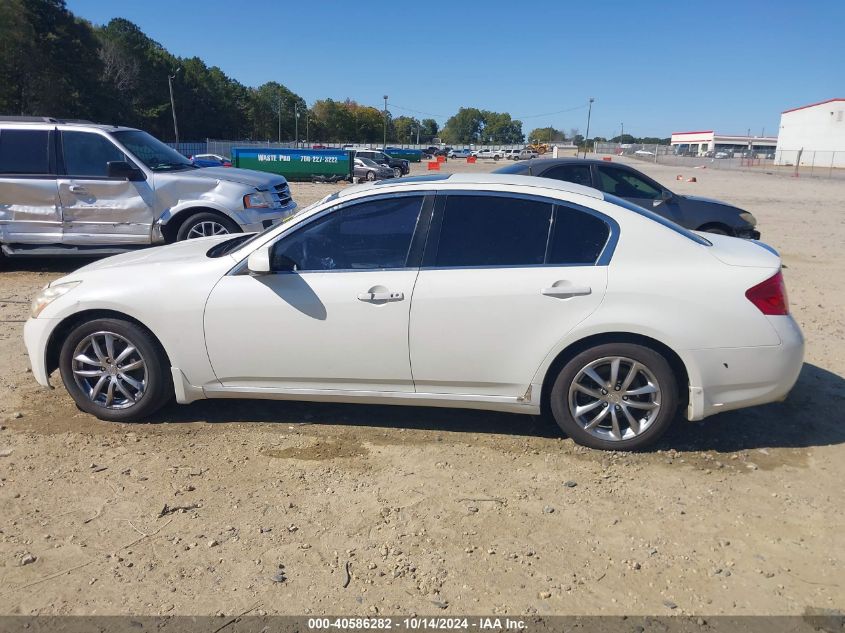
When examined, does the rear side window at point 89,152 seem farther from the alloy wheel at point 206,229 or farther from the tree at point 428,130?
the tree at point 428,130

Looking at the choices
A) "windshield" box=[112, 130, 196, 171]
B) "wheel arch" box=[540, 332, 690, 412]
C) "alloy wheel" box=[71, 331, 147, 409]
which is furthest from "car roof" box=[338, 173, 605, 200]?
"windshield" box=[112, 130, 196, 171]

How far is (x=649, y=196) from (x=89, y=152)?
25.2ft

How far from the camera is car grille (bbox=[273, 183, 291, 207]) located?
9.48 meters

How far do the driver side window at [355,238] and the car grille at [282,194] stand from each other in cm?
548

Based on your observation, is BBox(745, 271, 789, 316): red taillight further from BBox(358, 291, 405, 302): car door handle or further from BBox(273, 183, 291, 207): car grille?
BBox(273, 183, 291, 207): car grille

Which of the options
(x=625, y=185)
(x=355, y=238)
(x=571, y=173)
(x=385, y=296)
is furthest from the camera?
(x=625, y=185)

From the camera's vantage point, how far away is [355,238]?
4176 millimetres

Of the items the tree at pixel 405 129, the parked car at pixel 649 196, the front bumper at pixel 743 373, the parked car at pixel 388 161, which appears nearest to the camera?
the front bumper at pixel 743 373

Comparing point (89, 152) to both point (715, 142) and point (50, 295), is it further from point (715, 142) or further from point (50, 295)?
point (715, 142)

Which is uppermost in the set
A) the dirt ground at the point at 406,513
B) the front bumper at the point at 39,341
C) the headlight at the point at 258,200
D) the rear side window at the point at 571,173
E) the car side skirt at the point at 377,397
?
the rear side window at the point at 571,173

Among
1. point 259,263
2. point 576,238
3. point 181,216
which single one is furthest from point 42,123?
point 576,238

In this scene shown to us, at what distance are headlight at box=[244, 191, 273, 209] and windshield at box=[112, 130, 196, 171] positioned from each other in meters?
1.25

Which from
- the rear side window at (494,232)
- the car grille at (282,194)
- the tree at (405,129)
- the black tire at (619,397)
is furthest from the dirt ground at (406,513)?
the tree at (405,129)

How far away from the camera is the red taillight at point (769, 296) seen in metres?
3.87
